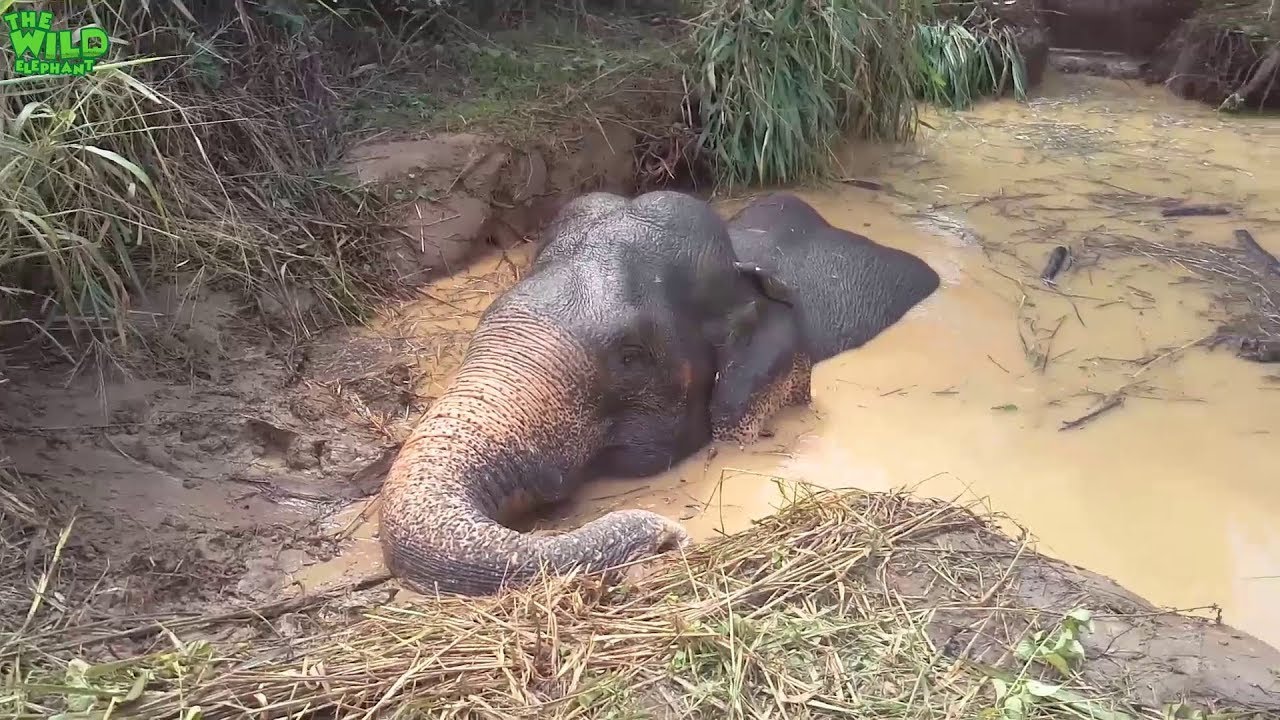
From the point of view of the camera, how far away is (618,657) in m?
2.42

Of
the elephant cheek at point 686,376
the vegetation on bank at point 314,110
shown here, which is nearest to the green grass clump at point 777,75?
the vegetation on bank at point 314,110

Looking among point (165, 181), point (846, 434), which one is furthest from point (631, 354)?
point (165, 181)

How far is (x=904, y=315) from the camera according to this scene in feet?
17.3

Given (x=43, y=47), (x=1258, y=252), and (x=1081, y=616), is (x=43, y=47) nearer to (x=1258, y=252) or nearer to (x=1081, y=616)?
(x=1081, y=616)

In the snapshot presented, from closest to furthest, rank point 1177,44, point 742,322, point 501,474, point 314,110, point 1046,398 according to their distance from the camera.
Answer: point 501,474
point 742,322
point 1046,398
point 314,110
point 1177,44

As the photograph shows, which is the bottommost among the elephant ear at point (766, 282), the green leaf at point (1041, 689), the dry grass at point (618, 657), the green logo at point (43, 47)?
the dry grass at point (618, 657)

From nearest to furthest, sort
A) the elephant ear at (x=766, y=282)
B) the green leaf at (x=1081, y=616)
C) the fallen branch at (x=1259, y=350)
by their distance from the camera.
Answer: the green leaf at (x=1081, y=616) → the elephant ear at (x=766, y=282) → the fallen branch at (x=1259, y=350)

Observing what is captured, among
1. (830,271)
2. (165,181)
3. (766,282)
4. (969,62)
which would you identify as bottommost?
(830,271)

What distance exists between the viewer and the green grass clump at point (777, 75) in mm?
6457

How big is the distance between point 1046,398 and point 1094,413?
0.21 m

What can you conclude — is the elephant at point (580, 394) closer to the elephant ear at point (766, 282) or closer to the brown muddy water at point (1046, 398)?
the elephant ear at point (766, 282)

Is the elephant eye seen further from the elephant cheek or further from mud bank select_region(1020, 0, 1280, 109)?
mud bank select_region(1020, 0, 1280, 109)

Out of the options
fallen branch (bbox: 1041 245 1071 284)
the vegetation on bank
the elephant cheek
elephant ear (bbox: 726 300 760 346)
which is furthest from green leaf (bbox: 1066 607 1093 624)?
fallen branch (bbox: 1041 245 1071 284)

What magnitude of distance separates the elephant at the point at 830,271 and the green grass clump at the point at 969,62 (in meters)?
3.81
